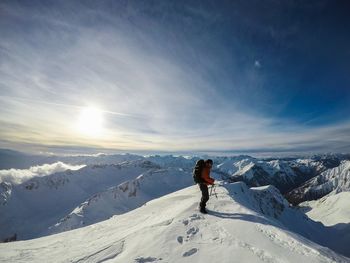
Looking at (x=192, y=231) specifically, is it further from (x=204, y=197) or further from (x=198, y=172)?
(x=198, y=172)

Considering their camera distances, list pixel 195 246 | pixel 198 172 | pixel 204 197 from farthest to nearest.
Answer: pixel 198 172
pixel 204 197
pixel 195 246

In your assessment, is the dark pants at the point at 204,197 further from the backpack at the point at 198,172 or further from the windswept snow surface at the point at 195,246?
the windswept snow surface at the point at 195,246

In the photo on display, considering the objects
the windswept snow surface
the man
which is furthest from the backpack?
the windswept snow surface

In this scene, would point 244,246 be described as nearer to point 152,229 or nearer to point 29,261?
point 152,229

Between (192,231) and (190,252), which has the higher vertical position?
(192,231)

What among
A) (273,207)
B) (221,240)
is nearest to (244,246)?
(221,240)

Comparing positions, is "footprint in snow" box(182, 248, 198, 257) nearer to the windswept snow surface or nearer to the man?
the windswept snow surface

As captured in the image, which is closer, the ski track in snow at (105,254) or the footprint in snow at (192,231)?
the ski track in snow at (105,254)

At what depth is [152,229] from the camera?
1313 cm

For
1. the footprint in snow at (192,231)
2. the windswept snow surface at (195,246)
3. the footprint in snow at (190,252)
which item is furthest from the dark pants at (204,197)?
the footprint in snow at (190,252)

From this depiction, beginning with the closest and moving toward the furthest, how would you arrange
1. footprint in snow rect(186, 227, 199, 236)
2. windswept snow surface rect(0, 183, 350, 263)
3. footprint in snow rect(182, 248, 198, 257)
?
windswept snow surface rect(0, 183, 350, 263), footprint in snow rect(182, 248, 198, 257), footprint in snow rect(186, 227, 199, 236)

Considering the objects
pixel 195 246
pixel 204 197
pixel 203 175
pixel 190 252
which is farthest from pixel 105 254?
pixel 203 175

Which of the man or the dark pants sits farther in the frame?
the man

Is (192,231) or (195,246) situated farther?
(192,231)
